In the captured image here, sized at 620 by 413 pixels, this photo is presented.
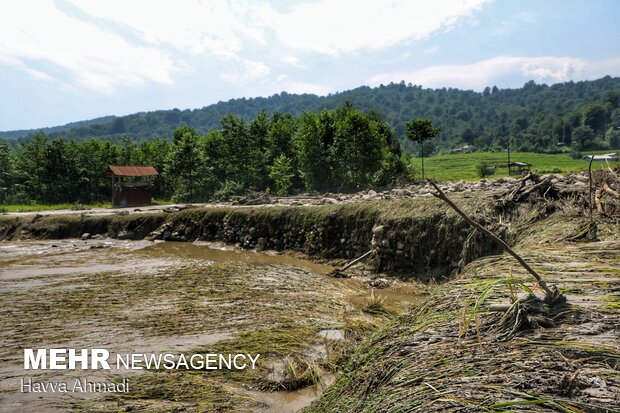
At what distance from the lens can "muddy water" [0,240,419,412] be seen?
4758 mm

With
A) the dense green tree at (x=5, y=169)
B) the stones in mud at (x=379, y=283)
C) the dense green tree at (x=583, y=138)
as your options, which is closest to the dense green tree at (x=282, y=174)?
the stones in mud at (x=379, y=283)

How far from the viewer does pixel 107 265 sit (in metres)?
14.3

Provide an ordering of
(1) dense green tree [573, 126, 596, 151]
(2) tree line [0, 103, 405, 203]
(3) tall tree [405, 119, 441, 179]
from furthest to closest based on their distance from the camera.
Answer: (1) dense green tree [573, 126, 596, 151] → (2) tree line [0, 103, 405, 203] → (3) tall tree [405, 119, 441, 179]

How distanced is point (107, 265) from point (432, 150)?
102820mm

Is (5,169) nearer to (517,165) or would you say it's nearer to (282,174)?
(282,174)

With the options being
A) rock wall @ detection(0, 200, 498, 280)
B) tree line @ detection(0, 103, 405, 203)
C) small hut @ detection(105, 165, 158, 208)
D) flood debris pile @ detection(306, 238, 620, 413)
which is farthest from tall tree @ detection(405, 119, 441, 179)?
flood debris pile @ detection(306, 238, 620, 413)

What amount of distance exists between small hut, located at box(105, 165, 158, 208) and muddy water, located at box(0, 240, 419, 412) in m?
18.5

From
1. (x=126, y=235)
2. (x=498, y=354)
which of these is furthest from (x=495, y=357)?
(x=126, y=235)

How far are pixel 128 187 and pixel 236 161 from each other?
962cm

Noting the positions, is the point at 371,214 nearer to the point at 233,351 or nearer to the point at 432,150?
the point at 233,351

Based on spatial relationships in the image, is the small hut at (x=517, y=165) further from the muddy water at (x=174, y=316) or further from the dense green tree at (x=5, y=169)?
the dense green tree at (x=5, y=169)

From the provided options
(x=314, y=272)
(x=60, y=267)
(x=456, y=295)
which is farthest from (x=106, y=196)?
(x=456, y=295)

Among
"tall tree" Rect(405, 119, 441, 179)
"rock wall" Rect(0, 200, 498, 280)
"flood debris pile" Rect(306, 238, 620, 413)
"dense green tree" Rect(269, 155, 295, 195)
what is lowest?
"rock wall" Rect(0, 200, 498, 280)

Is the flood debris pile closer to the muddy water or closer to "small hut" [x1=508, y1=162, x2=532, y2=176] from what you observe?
the muddy water
